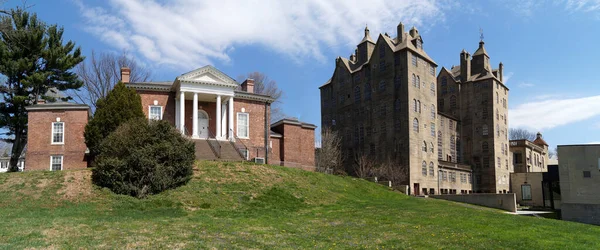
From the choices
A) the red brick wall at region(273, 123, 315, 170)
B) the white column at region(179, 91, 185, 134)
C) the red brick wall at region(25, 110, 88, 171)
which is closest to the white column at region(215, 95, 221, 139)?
the white column at region(179, 91, 185, 134)

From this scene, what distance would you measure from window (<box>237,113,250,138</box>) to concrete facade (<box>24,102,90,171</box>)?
37.8 feet

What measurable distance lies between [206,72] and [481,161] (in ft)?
147

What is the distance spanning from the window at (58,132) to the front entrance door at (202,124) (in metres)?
9.84

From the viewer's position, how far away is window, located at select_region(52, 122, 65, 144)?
3300cm

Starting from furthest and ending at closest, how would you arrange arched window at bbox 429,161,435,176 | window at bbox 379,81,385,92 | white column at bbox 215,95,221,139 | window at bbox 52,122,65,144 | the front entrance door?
window at bbox 379,81,385,92 < arched window at bbox 429,161,435,176 < the front entrance door < white column at bbox 215,95,221,139 < window at bbox 52,122,65,144

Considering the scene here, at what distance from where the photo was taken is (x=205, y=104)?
125 ft

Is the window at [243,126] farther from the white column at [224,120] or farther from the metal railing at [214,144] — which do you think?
the metal railing at [214,144]

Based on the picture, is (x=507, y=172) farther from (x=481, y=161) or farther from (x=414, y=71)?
(x=414, y=71)

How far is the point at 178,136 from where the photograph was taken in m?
25.3

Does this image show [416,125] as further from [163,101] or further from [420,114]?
[163,101]

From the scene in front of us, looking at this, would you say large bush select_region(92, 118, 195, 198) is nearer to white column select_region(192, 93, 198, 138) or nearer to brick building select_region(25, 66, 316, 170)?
brick building select_region(25, 66, 316, 170)

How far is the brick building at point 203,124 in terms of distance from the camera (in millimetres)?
32875

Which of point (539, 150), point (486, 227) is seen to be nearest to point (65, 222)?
point (486, 227)

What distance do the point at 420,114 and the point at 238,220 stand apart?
130 ft
